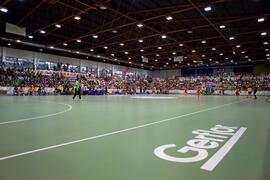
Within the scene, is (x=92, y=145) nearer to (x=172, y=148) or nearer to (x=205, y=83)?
(x=172, y=148)

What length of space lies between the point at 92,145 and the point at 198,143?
6.06ft

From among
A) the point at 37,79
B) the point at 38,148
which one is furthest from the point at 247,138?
the point at 37,79

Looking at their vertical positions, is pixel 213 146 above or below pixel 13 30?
below

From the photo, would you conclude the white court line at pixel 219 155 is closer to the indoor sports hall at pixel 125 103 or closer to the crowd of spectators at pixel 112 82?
the indoor sports hall at pixel 125 103

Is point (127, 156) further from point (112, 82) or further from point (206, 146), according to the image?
point (112, 82)

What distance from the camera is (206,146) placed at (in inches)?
111

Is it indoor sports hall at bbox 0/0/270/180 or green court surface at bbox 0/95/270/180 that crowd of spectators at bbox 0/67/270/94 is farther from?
green court surface at bbox 0/95/270/180

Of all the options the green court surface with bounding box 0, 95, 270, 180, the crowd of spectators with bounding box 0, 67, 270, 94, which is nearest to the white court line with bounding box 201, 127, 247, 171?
the green court surface with bounding box 0, 95, 270, 180

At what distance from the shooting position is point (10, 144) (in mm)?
2828

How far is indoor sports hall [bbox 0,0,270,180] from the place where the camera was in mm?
2127

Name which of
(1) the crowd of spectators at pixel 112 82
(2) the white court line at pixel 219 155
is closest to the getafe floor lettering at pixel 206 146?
(2) the white court line at pixel 219 155

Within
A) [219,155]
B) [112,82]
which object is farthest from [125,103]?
[112,82]

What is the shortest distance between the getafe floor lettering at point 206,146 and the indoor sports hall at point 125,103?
0.02 meters

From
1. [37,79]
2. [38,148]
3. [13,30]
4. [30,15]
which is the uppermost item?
[30,15]
